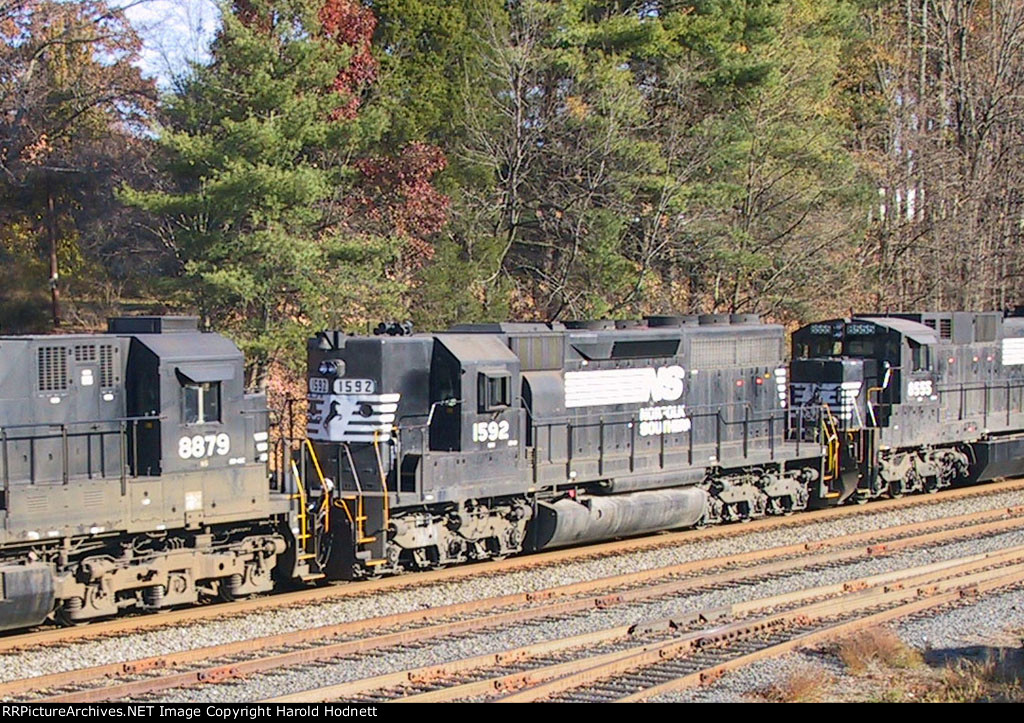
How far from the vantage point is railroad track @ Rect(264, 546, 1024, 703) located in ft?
28.9

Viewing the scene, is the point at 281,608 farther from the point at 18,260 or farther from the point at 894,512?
the point at 18,260

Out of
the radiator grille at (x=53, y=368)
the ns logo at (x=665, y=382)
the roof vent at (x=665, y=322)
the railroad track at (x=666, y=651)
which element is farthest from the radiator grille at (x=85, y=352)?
the roof vent at (x=665, y=322)

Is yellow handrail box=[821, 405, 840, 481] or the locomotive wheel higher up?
yellow handrail box=[821, 405, 840, 481]

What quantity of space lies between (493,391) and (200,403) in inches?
143

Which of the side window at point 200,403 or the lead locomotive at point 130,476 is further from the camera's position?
the side window at point 200,403

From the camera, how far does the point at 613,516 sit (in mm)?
15477

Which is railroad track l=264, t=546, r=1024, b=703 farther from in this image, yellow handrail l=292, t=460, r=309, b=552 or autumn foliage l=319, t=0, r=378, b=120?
autumn foliage l=319, t=0, r=378, b=120

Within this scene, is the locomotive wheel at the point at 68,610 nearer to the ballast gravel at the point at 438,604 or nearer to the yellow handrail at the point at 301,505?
the ballast gravel at the point at 438,604

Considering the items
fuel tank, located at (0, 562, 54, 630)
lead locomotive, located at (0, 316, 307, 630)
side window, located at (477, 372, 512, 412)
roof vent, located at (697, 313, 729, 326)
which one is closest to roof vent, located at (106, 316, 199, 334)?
lead locomotive, located at (0, 316, 307, 630)

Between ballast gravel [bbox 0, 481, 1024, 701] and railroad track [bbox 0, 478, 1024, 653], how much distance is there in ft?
0.49

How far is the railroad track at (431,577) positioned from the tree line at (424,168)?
26.2ft

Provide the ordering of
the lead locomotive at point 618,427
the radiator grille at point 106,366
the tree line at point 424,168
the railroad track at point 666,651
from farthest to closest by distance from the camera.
Answer: the tree line at point 424,168 < the lead locomotive at point 618,427 < the radiator grille at point 106,366 < the railroad track at point 666,651

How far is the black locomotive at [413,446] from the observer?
11156 millimetres

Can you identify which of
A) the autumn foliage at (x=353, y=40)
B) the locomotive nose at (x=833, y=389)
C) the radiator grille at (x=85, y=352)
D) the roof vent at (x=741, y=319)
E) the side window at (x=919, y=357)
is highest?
the autumn foliage at (x=353, y=40)
